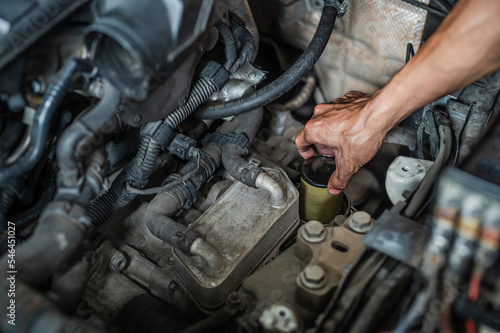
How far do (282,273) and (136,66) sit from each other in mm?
674

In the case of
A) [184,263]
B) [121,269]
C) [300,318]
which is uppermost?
[300,318]

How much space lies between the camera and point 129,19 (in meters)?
1.12

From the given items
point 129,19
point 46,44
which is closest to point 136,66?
point 129,19

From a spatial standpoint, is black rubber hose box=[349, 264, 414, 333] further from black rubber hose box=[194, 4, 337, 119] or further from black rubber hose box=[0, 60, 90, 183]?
black rubber hose box=[0, 60, 90, 183]

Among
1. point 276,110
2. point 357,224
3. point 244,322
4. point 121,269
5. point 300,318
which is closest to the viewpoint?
point 300,318

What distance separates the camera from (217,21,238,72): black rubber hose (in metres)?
1.47

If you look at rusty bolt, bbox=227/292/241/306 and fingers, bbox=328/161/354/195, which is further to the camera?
fingers, bbox=328/161/354/195

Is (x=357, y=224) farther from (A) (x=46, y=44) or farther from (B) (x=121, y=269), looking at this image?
(A) (x=46, y=44)

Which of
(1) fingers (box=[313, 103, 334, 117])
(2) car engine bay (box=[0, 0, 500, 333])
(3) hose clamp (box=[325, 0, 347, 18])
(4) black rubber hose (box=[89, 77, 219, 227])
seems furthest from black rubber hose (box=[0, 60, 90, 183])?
(3) hose clamp (box=[325, 0, 347, 18])

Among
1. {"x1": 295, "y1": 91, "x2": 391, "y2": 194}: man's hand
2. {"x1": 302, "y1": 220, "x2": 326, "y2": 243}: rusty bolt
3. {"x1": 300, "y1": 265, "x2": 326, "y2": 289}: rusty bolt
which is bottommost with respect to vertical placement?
{"x1": 300, "y1": 265, "x2": 326, "y2": 289}: rusty bolt

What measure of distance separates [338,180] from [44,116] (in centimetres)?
90

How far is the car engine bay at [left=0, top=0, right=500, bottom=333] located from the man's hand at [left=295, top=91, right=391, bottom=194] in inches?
4.0

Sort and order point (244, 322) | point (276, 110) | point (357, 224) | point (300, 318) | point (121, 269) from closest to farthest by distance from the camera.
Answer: point (300, 318)
point (244, 322)
point (357, 224)
point (121, 269)
point (276, 110)

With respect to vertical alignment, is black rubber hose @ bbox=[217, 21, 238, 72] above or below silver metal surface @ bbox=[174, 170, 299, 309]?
above
